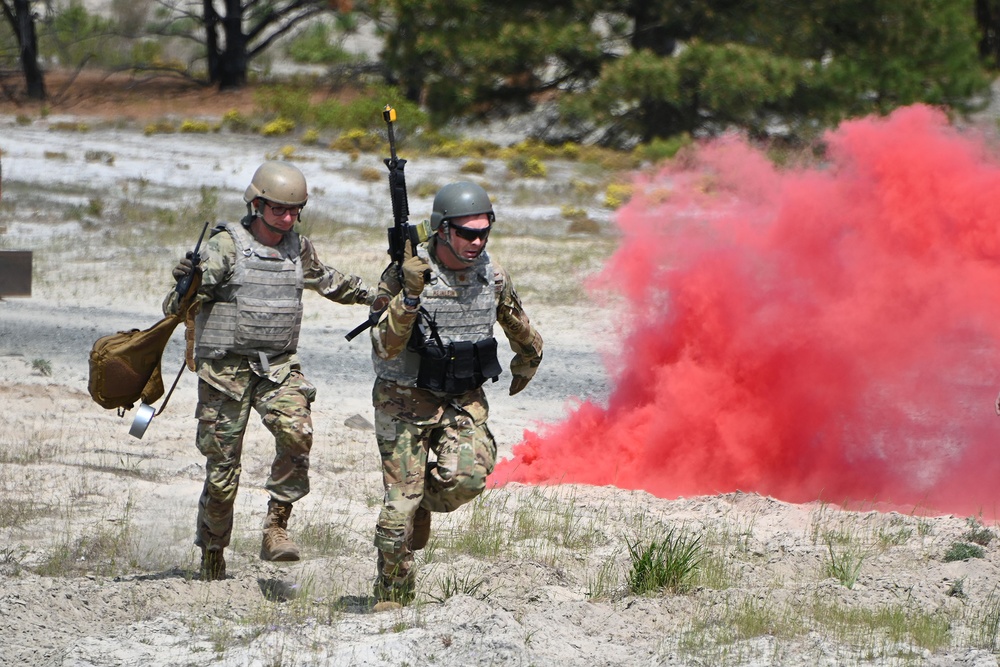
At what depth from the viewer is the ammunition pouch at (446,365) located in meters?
5.39

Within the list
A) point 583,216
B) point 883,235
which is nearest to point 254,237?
point 883,235

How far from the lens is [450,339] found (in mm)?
5457

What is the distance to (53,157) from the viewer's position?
84.7ft

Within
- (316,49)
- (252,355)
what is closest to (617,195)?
(252,355)

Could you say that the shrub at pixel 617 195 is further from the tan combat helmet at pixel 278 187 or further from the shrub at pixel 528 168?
the tan combat helmet at pixel 278 187

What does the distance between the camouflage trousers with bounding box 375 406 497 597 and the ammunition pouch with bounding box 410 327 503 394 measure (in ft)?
0.60

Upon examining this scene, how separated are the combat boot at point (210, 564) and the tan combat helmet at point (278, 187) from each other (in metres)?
1.59

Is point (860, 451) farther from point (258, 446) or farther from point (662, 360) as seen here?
point (258, 446)

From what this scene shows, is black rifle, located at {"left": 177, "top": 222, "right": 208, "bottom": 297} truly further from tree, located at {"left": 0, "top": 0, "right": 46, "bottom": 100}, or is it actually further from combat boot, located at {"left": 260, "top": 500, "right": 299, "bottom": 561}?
tree, located at {"left": 0, "top": 0, "right": 46, "bottom": 100}

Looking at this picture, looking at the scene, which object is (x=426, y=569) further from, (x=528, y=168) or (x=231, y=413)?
(x=528, y=168)

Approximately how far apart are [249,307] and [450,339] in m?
0.96

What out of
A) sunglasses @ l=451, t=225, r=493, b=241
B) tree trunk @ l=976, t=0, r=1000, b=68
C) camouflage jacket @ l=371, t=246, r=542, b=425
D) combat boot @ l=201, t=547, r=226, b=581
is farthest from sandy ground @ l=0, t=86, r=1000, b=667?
tree trunk @ l=976, t=0, r=1000, b=68

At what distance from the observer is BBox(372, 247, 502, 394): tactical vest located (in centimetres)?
540

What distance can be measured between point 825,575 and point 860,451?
1886 millimetres
